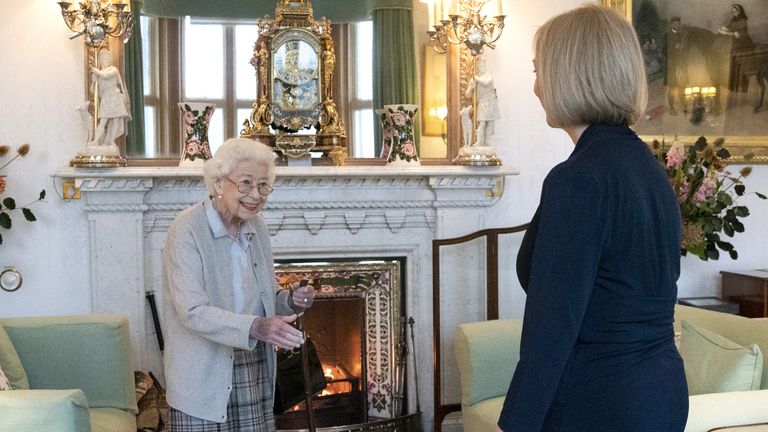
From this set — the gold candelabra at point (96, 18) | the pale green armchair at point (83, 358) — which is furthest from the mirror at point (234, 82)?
the pale green armchair at point (83, 358)

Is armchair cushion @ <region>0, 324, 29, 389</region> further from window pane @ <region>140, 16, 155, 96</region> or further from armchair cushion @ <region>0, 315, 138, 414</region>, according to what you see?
window pane @ <region>140, 16, 155, 96</region>

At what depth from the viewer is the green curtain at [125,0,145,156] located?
395 centimetres

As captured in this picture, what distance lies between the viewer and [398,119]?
401cm

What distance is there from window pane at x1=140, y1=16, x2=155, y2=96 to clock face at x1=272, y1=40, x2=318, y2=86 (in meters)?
0.57

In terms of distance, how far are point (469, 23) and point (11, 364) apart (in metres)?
2.34

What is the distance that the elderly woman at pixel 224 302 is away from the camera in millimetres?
2318

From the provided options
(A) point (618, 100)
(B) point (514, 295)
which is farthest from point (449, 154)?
(A) point (618, 100)

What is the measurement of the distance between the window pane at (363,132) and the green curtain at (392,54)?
3cm

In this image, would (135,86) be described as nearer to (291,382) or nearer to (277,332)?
(291,382)

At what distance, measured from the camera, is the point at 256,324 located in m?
2.20

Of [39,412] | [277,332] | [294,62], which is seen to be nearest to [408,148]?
[294,62]

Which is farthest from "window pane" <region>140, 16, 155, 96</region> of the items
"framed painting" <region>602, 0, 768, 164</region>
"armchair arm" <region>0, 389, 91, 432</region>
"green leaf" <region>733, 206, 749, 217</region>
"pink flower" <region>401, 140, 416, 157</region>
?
"green leaf" <region>733, 206, 749, 217</region>

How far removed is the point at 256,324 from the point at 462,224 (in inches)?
83.3

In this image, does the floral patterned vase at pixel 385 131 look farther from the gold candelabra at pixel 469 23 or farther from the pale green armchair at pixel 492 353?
the pale green armchair at pixel 492 353
